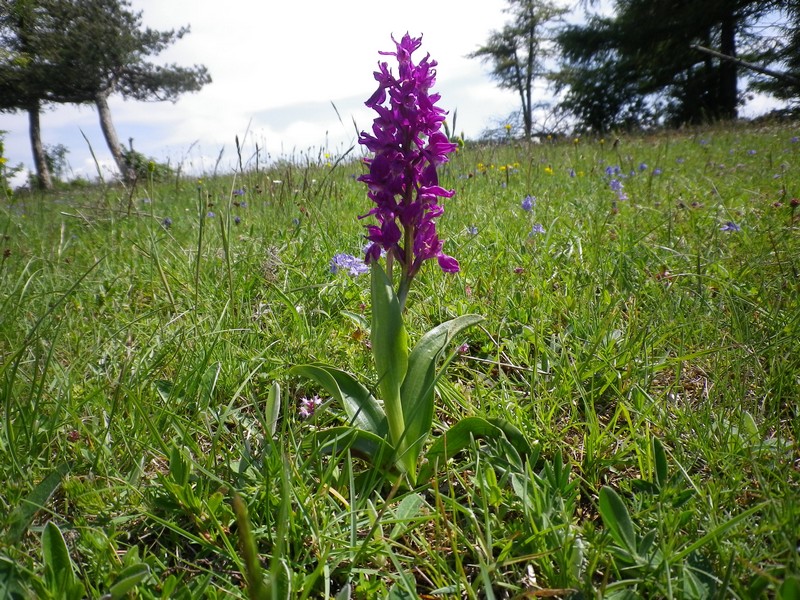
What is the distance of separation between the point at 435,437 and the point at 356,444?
262 mm

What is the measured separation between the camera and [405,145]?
1.28 meters

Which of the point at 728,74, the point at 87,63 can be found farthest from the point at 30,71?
the point at 728,74

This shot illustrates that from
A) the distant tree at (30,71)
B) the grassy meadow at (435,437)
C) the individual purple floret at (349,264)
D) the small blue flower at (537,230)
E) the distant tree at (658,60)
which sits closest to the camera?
the grassy meadow at (435,437)

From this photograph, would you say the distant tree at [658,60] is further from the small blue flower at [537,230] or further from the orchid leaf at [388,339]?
the orchid leaf at [388,339]

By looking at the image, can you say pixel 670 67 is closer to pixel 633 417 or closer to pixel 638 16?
pixel 638 16

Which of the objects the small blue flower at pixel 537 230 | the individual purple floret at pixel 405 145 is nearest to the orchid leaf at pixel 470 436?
the individual purple floret at pixel 405 145

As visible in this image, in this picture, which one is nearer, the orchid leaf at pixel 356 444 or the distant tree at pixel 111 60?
the orchid leaf at pixel 356 444

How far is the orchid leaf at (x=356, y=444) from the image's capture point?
3.88 feet

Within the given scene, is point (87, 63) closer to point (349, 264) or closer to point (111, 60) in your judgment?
point (111, 60)

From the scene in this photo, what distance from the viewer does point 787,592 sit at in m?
0.73

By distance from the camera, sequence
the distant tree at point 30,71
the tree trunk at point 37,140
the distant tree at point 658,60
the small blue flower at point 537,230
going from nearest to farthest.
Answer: the small blue flower at point 537,230, the distant tree at point 658,60, the distant tree at point 30,71, the tree trunk at point 37,140

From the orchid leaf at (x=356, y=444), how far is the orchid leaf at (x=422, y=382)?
0.23ft

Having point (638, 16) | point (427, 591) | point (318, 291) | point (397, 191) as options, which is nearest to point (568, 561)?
point (427, 591)

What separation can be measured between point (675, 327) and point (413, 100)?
49.5 inches
